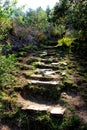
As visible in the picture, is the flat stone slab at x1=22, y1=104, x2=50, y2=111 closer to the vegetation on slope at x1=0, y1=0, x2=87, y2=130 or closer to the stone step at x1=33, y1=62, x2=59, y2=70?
the vegetation on slope at x1=0, y1=0, x2=87, y2=130

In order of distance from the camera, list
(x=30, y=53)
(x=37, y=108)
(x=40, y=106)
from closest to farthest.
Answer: (x=37, y=108)
(x=40, y=106)
(x=30, y=53)

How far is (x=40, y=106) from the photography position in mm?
6238

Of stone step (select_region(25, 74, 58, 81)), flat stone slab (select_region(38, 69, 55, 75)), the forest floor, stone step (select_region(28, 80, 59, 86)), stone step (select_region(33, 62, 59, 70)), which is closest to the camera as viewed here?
the forest floor

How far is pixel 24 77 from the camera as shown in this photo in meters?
8.11

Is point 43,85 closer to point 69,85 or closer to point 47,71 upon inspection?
point 69,85

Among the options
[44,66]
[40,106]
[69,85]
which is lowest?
[40,106]

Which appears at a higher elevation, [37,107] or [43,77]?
[43,77]

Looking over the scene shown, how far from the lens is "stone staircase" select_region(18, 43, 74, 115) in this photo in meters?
6.23

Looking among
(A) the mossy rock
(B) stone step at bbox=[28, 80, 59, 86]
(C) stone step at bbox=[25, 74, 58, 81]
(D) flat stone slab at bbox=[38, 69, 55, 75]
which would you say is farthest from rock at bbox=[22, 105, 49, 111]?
(D) flat stone slab at bbox=[38, 69, 55, 75]

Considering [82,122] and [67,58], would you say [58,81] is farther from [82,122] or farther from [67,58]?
[67,58]

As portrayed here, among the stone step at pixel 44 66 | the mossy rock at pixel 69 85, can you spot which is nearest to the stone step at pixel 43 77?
the mossy rock at pixel 69 85

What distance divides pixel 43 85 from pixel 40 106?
3.69ft

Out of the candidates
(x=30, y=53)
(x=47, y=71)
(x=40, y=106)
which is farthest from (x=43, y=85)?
(x=30, y=53)

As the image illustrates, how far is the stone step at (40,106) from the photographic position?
19.2 ft
